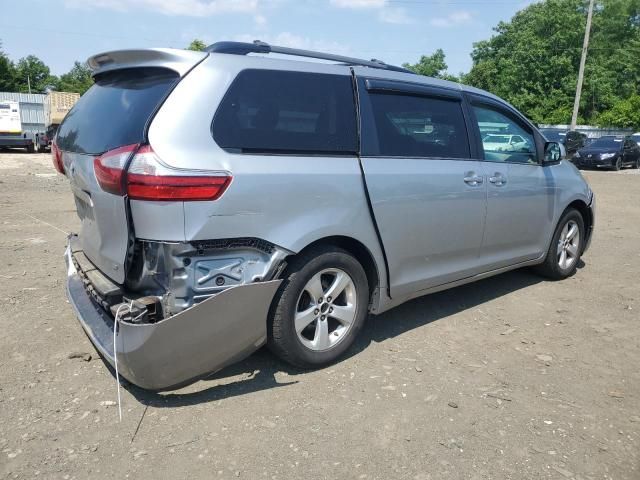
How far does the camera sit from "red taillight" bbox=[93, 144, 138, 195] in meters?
2.67

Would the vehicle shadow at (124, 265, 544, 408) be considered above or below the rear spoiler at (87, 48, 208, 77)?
below

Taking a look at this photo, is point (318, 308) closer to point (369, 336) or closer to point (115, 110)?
point (369, 336)

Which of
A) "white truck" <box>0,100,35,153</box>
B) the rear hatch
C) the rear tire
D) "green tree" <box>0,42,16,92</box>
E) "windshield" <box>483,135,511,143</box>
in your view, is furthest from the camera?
"green tree" <box>0,42,16,92</box>

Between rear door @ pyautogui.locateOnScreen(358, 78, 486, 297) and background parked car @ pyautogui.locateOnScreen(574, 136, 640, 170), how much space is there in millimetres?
20273

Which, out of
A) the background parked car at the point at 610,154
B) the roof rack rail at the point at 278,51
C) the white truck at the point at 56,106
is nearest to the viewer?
the roof rack rail at the point at 278,51

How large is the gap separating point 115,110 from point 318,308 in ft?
5.59

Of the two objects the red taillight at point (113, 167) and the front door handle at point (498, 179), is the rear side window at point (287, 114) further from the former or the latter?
the front door handle at point (498, 179)

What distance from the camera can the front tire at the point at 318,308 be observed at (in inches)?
122

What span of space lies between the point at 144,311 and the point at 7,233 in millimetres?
5434

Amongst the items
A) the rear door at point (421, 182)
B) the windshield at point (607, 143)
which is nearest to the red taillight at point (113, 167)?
the rear door at point (421, 182)

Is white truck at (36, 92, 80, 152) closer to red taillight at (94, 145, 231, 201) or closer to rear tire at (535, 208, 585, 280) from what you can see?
rear tire at (535, 208, 585, 280)

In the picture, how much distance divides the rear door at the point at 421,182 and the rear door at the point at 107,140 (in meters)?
1.36

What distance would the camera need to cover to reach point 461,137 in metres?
4.12

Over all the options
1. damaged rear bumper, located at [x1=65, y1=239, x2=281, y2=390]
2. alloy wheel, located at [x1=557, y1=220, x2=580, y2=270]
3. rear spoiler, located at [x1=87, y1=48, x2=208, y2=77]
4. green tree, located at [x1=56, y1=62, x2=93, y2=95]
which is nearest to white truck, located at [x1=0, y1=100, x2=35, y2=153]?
rear spoiler, located at [x1=87, y1=48, x2=208, y2=77]
